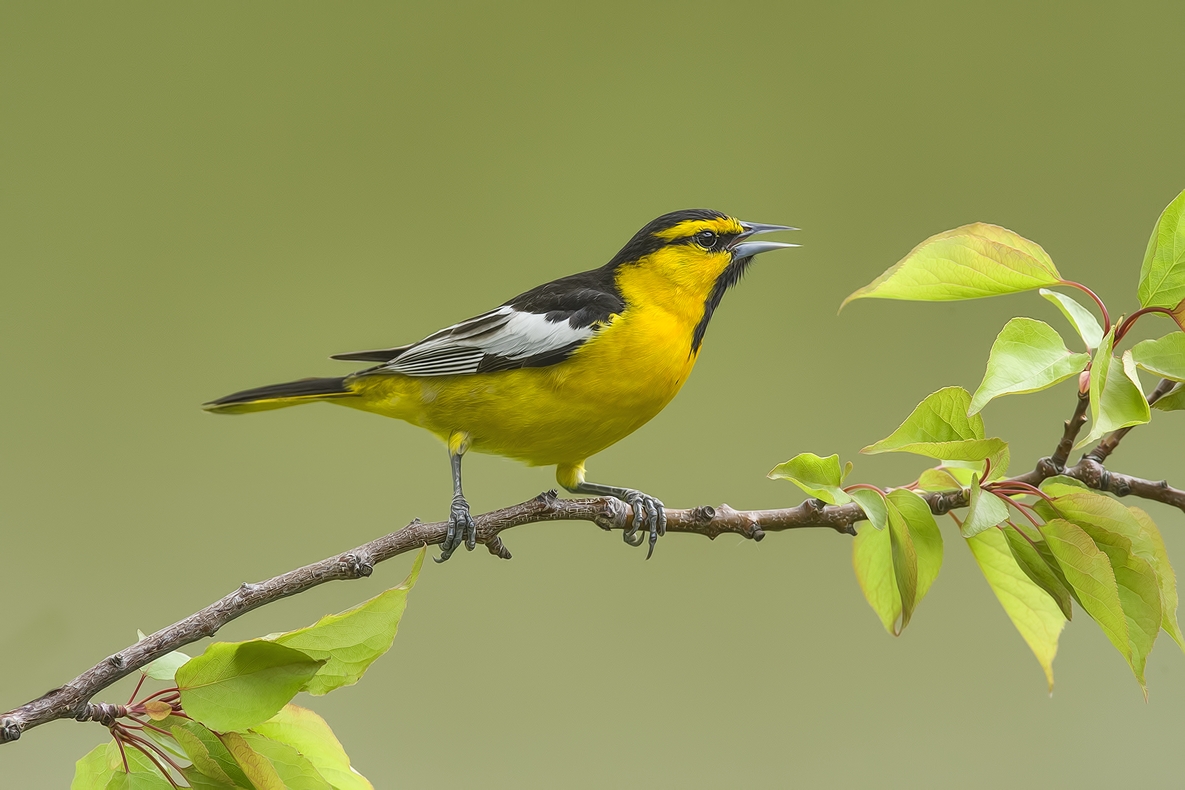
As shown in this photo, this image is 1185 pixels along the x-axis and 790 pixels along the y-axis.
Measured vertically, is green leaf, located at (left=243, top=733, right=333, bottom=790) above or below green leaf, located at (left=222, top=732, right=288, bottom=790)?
below

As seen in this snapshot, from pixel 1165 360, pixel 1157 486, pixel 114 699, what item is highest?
pixel 1165 360

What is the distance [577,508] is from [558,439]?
0.27 metres

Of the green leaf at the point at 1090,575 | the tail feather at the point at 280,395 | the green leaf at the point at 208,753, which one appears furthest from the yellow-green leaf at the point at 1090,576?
the tail feather at the point at 280,395

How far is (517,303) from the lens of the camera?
1396 mm

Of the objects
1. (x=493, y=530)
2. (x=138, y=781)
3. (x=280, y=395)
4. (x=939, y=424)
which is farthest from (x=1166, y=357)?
(x=280, y=395)

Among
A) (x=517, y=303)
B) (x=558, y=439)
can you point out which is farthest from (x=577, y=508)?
(x=517, y=303)

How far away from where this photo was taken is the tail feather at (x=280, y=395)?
1.35 m

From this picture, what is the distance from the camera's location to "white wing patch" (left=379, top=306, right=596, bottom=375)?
4.16ft

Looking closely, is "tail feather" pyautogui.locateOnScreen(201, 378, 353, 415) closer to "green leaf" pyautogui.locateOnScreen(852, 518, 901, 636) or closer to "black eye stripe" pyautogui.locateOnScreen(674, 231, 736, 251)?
"black eye stripe" pyautogui.locateOnScreen(674, 231, 736, 251)

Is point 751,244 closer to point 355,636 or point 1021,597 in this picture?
point 1021,597

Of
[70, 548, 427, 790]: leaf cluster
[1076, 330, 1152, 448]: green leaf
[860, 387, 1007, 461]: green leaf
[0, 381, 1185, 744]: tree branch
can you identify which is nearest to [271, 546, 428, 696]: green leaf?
[70, 548, 427, 790]: leaf cluster

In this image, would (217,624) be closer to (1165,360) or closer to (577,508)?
(577,508)

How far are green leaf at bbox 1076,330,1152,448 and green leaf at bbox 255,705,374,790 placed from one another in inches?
23.9

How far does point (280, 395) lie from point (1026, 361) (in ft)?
3.39
